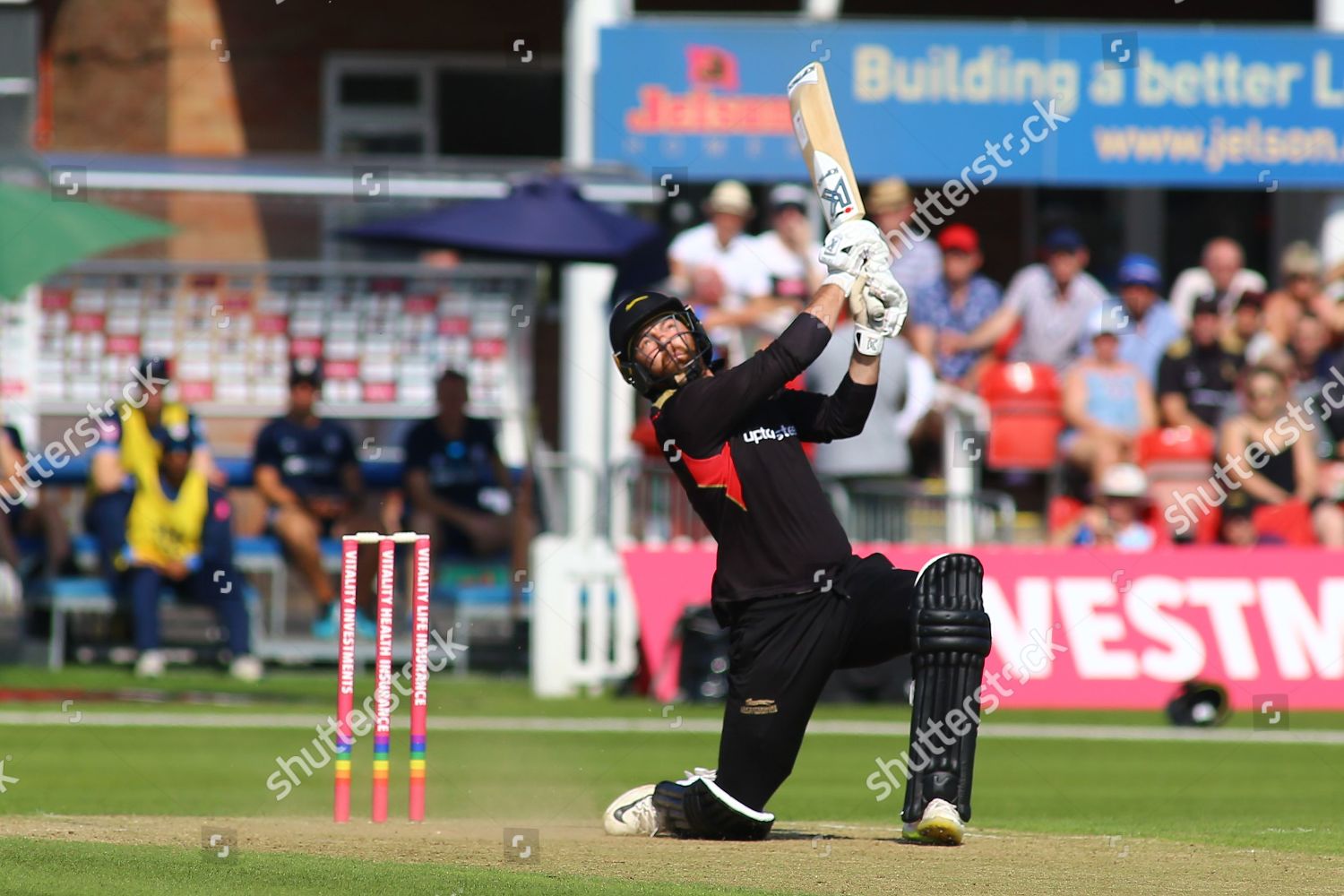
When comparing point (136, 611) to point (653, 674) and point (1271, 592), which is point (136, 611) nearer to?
point (653, 674)

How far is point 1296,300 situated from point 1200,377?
5.31 feet

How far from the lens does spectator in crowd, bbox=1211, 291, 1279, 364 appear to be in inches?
650

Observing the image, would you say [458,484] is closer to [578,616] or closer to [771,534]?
[578,616]

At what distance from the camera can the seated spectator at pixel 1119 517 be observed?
49.5 ft

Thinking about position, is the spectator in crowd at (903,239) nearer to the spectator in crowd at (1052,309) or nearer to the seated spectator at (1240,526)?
the spectator in crowd at (1052,309)

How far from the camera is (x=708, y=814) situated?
7.75 m

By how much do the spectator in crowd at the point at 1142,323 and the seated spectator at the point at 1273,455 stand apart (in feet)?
3.33

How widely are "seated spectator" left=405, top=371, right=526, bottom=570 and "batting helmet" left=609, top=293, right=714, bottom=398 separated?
26.7 feet

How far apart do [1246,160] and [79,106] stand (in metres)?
11.2

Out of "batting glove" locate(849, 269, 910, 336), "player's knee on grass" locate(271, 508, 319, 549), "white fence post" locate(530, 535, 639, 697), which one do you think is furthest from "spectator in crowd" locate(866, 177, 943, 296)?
"batting glove" locate(849, 269, 910, 336)

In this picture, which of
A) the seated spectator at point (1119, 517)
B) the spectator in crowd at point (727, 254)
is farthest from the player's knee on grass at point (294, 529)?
the seated spectator at point (1119, 517)

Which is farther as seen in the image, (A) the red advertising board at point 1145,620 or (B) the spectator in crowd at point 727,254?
(B) the spectator in crowd at point 727,254

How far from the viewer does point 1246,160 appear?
1773cm

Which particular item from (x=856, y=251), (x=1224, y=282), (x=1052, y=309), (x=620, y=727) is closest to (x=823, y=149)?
(x=856, y=251)
